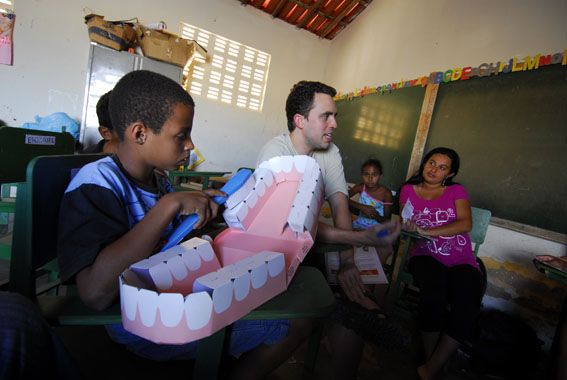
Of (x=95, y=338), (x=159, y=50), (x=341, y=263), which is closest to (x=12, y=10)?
(x=159, y=50)

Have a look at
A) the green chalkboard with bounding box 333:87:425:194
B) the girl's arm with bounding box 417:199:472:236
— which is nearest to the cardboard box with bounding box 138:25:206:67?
the green chalkboard with bounding box 333:87:425:194

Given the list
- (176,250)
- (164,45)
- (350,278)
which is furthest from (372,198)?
(164,45)

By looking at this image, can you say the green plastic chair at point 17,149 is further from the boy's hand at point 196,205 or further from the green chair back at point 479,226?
the green chair back at point 479,226

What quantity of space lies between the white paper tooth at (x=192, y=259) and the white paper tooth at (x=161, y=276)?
41 mm

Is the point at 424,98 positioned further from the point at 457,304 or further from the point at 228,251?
the point at 228,251

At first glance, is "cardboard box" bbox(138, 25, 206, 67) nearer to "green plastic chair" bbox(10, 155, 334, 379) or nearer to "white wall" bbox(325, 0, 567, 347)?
"white wall" bbox(325, 0, 567, 347)

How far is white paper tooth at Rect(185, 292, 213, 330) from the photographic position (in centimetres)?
49

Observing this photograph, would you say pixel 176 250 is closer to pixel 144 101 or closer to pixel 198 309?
pixel 198 309

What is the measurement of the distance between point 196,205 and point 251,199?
0.48ft

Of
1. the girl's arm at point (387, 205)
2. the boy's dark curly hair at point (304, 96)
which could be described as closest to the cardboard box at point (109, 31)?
the boy's dark curly hair at point (304, 96)

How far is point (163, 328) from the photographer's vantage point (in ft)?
1.66

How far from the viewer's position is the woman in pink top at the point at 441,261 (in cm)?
168

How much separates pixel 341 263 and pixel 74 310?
37.4 inches

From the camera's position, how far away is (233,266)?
596mm
